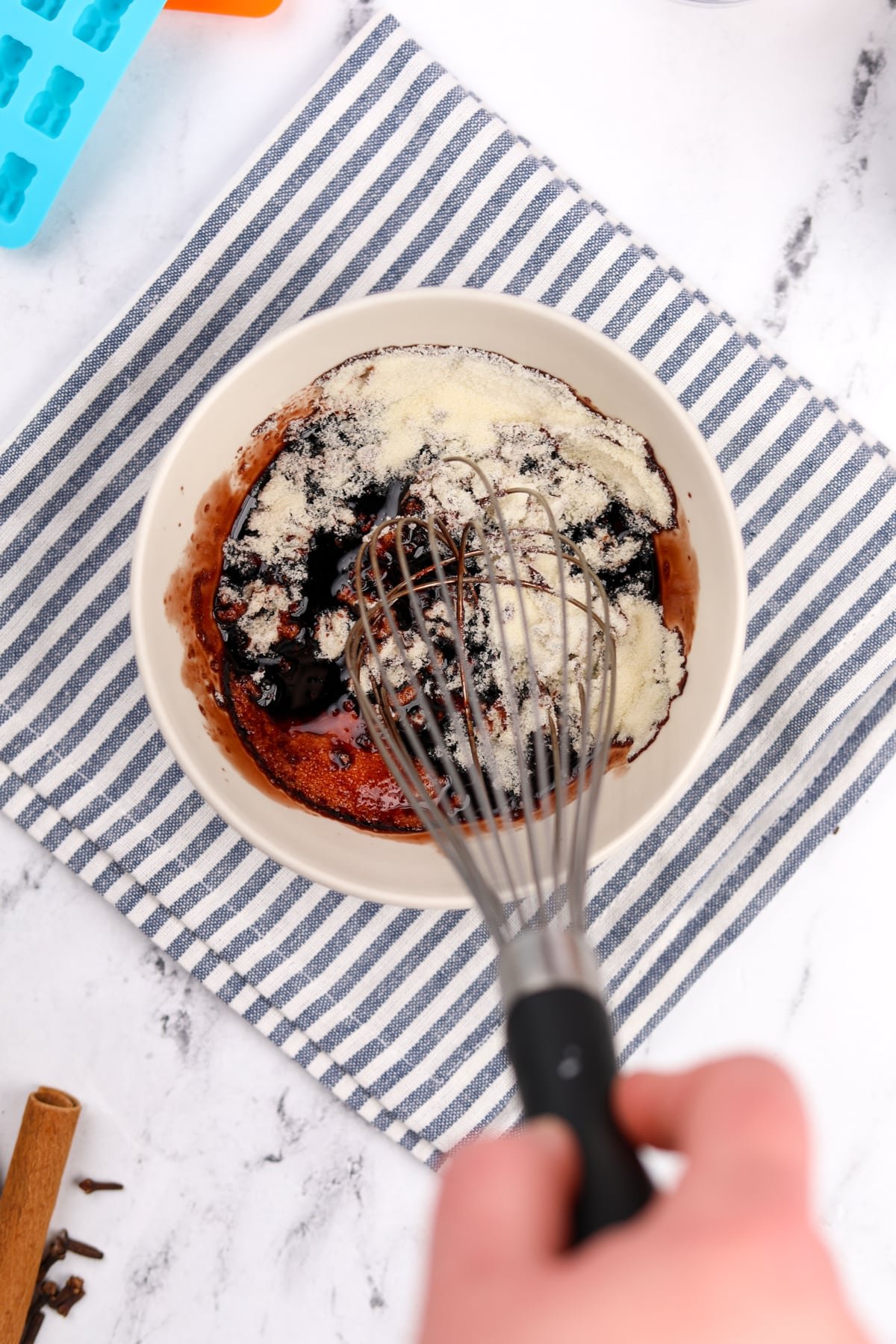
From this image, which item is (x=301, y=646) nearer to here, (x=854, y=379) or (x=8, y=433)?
(x=8, y=433)

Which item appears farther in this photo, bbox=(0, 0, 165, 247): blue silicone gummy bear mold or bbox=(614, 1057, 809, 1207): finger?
bbox=(0, 0, 165, 247): blue silicone gummy bear mold

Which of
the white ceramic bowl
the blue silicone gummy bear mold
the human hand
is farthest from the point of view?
the blue silicone gummy bear mold

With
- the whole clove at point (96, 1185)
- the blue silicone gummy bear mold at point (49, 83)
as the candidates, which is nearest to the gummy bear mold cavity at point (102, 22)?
the blue silicone gummy bear mold at point (49, 83)

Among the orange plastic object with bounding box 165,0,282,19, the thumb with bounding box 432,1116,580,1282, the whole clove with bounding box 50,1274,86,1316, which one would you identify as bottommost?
the whole clove with bounding box 50,1274,86,1316

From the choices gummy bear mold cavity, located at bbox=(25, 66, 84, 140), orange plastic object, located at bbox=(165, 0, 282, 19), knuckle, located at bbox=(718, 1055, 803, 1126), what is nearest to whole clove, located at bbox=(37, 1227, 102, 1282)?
knuckle, located at bbox=(718, 1055, 803, 1126)

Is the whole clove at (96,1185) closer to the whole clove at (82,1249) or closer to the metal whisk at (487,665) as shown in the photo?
the whole clove at (82,1249)

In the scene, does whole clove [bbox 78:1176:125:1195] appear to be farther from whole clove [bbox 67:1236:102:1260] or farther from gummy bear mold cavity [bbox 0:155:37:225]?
gummy bear mold cavity [bbox 0:155:37:225]

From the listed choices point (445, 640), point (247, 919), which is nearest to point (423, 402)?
point (445, 640)
